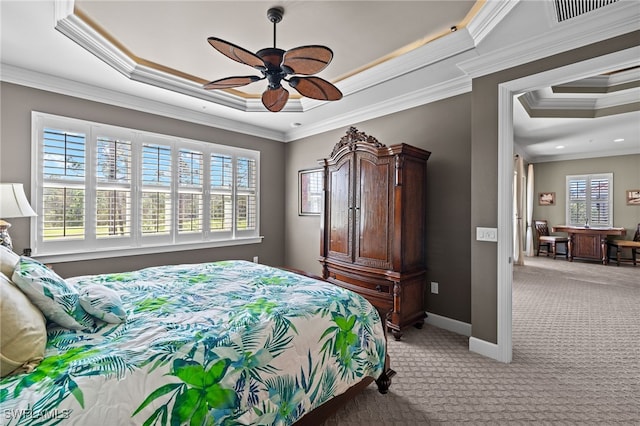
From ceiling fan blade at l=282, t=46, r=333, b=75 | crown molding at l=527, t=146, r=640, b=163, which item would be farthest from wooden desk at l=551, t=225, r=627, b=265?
ceiling fan blade at l=282, t=46, r=333, b=75

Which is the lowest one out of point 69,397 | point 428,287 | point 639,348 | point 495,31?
point 639,348

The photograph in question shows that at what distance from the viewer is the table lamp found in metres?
2.50

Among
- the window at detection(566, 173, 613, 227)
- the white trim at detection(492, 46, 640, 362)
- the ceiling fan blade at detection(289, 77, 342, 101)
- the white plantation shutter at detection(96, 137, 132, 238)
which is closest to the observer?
the ceiling fan blade at detection(289, 77, 342, 101)

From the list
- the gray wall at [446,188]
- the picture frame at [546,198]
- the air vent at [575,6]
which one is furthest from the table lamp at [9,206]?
the picture frame at [546,198]

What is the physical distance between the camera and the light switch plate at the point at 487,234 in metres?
2.61

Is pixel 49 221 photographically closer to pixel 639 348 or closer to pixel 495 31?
pixel 495 31

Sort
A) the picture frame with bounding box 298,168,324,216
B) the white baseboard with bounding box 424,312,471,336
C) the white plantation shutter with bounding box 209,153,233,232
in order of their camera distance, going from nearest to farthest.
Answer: the white baseboard with bounding box 424,312,471,336 → the white plantation shutter with bounding box 209,153,233,232 → the picture frame with bounding box 298,168,324,216

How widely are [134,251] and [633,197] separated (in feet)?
34.2

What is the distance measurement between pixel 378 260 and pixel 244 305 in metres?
1.84

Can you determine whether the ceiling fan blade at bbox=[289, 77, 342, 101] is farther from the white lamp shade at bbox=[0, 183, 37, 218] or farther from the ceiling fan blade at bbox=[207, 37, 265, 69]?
the white lamp shade at bbox=[0, 183, 37, 218]

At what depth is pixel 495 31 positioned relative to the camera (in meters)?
2.31

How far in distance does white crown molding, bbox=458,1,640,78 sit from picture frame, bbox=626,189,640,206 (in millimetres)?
7446

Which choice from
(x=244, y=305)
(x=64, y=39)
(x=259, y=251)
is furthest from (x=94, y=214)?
(x=244, y=305)

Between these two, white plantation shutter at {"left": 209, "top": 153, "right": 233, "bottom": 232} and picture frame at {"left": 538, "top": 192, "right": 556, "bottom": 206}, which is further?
picture frame at {"left": 538, "top": 192, "right": 556, "bottom": 206}
